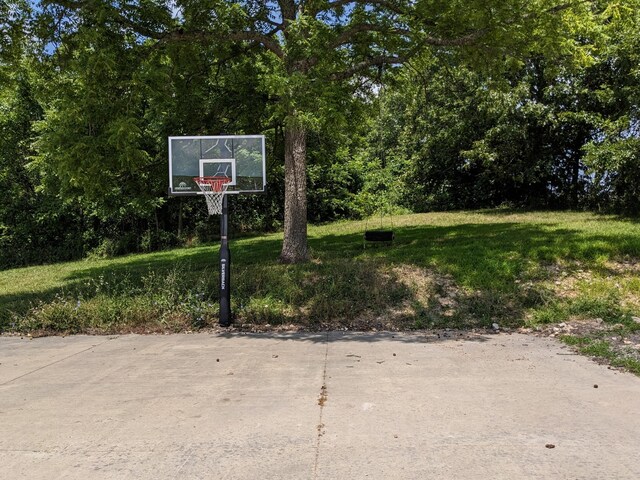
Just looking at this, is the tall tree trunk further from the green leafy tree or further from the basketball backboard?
the basketball backboard

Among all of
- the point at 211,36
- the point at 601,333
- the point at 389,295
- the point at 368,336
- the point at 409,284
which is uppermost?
the point at 211,36

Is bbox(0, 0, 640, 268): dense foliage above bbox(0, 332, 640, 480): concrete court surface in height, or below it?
above

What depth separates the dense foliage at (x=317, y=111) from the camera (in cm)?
941

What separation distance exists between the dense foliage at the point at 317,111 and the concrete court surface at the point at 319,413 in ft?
13.6

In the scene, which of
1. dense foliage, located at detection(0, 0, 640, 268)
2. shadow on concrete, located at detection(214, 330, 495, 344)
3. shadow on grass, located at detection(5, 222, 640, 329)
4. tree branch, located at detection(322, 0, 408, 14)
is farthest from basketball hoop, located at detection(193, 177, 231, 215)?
tree branch, located at detection(322, 0, 408, 14)

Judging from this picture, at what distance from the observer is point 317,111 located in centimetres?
850

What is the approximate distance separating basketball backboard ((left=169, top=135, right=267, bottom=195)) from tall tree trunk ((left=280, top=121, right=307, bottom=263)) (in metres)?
1.78

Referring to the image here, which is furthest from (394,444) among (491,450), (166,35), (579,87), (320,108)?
(579,87)

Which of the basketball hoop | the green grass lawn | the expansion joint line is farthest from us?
the basketball hoop

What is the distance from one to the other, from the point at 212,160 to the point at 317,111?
218 centimetres

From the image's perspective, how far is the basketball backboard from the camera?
30.1 feet

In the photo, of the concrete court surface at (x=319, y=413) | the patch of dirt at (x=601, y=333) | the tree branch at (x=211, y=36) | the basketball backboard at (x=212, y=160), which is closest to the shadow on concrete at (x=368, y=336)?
the concrete court surface at (x=319, y=413)

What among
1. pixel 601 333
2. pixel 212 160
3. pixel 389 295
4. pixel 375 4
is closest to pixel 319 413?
pixel 389 295

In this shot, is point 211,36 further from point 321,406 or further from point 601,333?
point 601,333
